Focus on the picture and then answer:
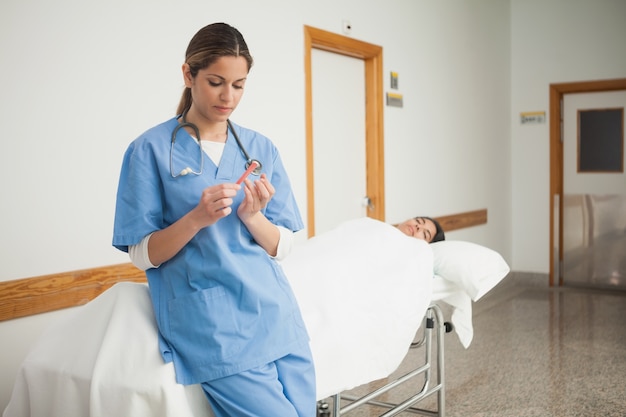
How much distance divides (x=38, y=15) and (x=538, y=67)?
17.0ft

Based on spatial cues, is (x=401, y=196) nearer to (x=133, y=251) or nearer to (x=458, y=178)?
(x=458, y=178)

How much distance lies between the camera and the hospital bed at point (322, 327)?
1615mm

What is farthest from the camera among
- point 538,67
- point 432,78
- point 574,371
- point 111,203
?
point 538,67

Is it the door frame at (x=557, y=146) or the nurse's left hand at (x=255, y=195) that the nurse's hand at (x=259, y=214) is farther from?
the door frame at (x=557, y=146)

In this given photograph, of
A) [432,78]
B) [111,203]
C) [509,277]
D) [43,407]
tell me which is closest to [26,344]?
[111,203]

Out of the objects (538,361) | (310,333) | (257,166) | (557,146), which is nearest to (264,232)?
(257,166)

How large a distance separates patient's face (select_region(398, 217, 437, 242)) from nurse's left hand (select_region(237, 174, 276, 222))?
73.6 inches

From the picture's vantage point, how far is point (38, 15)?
2535mm

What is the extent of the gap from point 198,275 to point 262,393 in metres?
0.31

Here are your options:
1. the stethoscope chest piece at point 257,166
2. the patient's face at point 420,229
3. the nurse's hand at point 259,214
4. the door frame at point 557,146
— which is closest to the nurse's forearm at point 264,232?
the nurse's hand at point 259,214

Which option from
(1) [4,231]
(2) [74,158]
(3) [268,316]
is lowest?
A: (3) [268,316]

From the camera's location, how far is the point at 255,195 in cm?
153

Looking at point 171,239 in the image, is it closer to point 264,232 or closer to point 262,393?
point 264,232

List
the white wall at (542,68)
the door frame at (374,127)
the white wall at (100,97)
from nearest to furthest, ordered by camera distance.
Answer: the white wall at (100,97)
the door frame at (374,127)
the white wall at (542,68)
